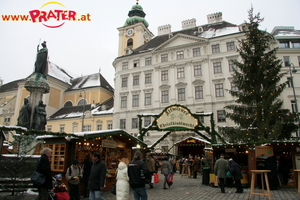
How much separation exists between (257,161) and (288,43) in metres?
26.9

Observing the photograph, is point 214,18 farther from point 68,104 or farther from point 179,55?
point 68,104

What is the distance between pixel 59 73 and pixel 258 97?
45125 mm

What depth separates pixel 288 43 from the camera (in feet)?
105

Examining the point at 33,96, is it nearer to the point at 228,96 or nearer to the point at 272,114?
the point at 272,114

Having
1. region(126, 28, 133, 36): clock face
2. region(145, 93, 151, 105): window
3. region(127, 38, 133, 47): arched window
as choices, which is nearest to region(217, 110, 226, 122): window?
region(145, 93, 151, 105): window

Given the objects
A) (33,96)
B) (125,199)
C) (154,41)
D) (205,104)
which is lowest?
(125,199)

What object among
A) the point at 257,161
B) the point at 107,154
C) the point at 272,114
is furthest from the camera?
the point at 272,114

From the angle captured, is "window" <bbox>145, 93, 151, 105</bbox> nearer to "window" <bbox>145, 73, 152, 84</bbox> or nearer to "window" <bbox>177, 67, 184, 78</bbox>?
"window" <bbox>145, 73, 152, 84</bbox>

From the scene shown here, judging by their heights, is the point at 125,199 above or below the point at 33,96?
below

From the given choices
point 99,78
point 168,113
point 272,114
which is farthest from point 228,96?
point 99,78

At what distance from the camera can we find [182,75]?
32.8m

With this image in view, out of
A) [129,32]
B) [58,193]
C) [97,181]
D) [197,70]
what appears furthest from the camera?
[129,32]

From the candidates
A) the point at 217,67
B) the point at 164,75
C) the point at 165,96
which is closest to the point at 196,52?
the point at 217,67

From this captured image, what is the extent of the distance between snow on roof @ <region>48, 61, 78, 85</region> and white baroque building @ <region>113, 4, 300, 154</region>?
18117 millimetres
